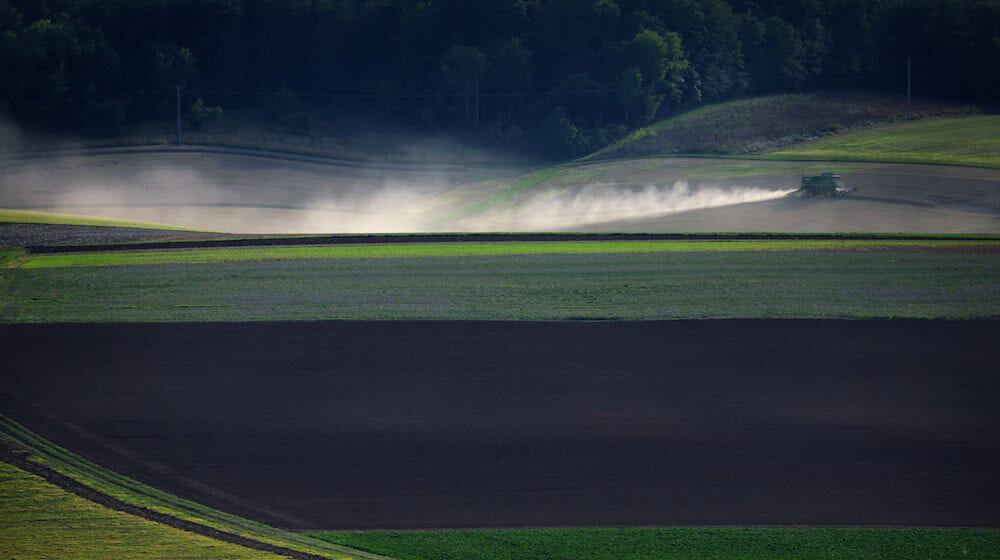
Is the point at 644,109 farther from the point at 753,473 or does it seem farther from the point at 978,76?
the point at 753,473

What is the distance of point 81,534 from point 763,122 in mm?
76832

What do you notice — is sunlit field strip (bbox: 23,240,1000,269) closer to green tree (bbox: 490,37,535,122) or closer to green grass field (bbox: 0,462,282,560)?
green grass field (bbox: 0,462,282,560)

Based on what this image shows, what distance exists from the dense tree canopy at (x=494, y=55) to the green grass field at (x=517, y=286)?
51.4m

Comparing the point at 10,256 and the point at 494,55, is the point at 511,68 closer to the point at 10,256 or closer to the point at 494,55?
the point at 494,55

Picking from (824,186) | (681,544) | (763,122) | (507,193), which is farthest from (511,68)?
(681,544)

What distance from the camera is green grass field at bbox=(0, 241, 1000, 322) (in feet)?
115

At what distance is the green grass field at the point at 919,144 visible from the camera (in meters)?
73.8

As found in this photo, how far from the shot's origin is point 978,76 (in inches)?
3890

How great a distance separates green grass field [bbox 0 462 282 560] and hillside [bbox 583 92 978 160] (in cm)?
6665

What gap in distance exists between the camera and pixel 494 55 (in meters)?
Answer: 101

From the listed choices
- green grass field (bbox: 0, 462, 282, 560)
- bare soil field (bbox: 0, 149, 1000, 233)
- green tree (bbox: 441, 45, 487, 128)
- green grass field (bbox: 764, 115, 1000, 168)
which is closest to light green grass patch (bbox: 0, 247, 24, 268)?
bare soil field (bbox: 0, 149, 1000, 233)

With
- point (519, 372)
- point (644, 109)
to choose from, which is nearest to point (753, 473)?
point (519, 372)

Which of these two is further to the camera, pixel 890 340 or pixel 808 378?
pixel 890 340

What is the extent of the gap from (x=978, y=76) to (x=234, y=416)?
8840 centimetres
